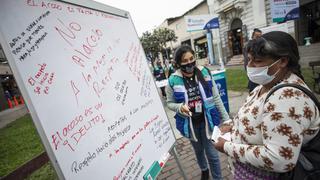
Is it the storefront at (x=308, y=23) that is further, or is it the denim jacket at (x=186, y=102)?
the storefront at (x=308, y=23)

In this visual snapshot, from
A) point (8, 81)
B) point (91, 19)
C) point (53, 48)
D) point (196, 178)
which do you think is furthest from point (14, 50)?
point (8, 81)

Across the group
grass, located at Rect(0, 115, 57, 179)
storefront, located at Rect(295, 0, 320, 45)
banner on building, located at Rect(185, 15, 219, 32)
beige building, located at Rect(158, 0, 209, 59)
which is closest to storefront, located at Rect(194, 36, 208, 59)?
beige building, located at Rect(158, 0, 209, 59)

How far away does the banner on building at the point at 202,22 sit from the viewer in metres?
10.2

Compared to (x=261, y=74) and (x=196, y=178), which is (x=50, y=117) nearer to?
(x=261, y=74)

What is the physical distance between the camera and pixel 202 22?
10.6 metres

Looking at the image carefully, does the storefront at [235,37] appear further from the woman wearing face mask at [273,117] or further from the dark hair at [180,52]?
the woman wearing face mask at [273,117]

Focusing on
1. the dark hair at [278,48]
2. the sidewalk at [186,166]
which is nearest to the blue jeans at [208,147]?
the sidewalk at [186,166]

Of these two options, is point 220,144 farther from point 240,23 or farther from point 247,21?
point 240,23

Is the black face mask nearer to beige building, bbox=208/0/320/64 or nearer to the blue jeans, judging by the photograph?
the blue jeans

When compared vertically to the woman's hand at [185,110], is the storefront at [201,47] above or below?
below

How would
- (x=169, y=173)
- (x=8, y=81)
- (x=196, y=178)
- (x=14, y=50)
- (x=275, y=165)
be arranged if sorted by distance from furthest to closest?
(x=8, y=81)
(x=169, y=173)
(x=196, y=178)
(x=275, y=165)
(x=14, y=50)

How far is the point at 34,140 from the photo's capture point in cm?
700

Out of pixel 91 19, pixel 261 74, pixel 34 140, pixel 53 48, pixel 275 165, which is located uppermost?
pixel 91 19

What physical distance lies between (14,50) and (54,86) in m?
0.25
